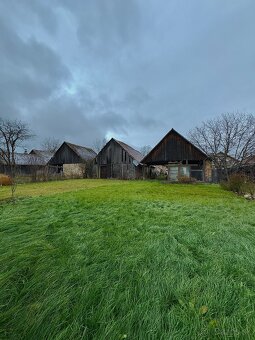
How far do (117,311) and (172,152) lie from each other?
83.0 ft

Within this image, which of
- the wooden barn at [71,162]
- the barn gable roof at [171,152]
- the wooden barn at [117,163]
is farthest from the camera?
the wooden barn at [71,162]

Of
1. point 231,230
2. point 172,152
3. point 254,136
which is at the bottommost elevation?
point 231,230

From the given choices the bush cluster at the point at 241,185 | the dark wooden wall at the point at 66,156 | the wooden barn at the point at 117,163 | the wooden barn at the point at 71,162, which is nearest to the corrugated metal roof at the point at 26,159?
the wooden barn at the point at 71,162

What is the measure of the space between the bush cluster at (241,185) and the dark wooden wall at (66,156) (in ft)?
81.0

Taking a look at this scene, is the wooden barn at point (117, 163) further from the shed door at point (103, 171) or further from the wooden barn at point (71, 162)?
the wooden barn at point (71, 162)

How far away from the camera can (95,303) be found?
2096 millimetres

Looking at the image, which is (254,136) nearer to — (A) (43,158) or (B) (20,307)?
Result: (B) (20,307)

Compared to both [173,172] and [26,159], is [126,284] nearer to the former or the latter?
[173,172]

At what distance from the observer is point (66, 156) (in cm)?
3516

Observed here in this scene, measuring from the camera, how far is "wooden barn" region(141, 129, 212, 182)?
25047 mm

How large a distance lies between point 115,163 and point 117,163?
327 mm

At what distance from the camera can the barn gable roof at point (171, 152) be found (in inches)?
994

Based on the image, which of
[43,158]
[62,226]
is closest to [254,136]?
[62,226]

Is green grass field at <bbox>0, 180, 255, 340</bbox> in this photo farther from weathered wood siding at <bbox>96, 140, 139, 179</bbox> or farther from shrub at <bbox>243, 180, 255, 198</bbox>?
weathered wood siding at <bbox>96, 140, 139, 179</bbox>
